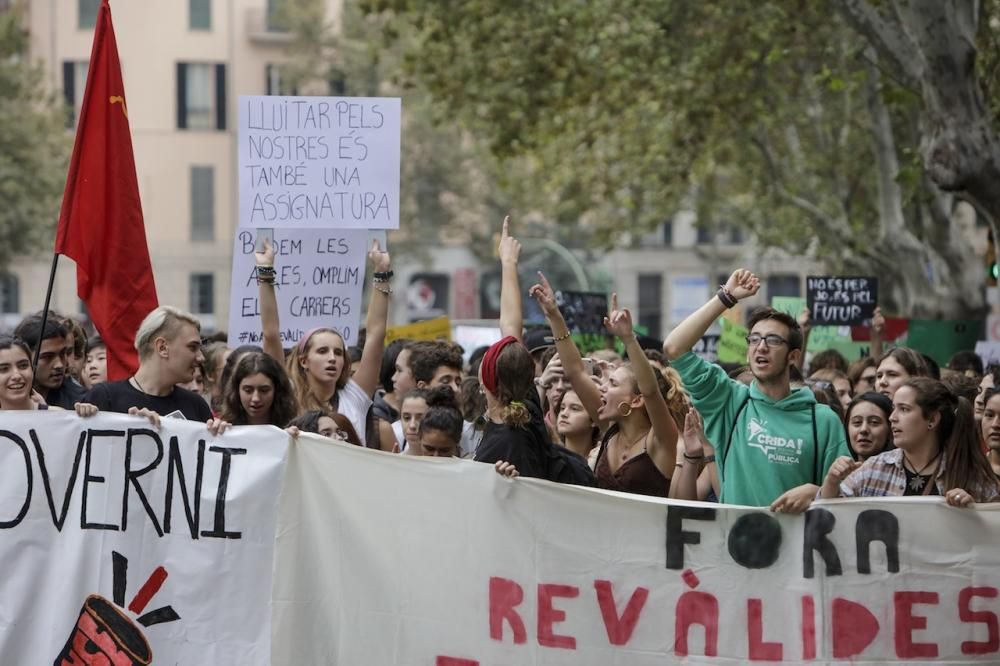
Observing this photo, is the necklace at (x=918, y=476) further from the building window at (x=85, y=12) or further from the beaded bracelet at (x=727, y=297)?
the building window at (x=85, y=12)

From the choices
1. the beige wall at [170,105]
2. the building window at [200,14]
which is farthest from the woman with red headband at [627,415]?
the building window at [200,14]

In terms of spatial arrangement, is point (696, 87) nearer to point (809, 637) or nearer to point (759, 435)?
point (759, 435)

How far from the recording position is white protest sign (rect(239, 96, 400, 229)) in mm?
8734

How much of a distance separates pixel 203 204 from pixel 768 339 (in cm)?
4877

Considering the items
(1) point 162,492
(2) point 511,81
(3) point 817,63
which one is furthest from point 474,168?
(1) point 162,492

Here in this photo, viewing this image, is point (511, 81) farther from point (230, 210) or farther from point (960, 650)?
point (230, 210)

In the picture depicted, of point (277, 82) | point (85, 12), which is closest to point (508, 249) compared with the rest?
point (85, 12)

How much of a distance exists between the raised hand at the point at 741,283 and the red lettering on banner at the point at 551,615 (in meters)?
1.37

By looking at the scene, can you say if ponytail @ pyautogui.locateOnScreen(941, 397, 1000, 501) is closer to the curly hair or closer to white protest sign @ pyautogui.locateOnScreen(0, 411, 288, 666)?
white protest sign @ pyautogui.locateOnScreen(0, 411, 288, 666)

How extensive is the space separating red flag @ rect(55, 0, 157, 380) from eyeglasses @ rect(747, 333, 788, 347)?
8.49 ft

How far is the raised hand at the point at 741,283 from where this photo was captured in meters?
6.49

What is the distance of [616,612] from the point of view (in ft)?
18.9

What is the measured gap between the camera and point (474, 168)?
50.7m

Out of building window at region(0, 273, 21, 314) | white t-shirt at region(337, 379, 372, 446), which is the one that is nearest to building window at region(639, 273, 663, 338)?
building window at region(0, 273, 21, 314)
